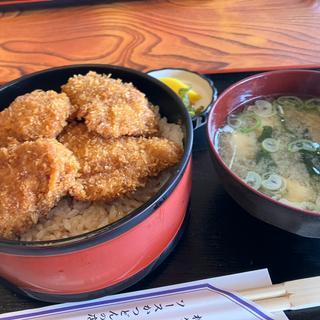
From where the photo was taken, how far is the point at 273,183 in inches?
48.4

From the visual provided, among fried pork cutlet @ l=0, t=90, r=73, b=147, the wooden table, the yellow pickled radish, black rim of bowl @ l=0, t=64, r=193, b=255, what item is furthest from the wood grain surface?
black rim of bowl @ l=0, t=64, r=193, b=255

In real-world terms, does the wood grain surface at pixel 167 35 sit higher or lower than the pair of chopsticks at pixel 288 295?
higher

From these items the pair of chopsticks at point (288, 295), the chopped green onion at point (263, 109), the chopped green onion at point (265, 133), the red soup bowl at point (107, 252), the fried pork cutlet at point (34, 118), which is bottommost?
the pair of chopsticks at point (288, 295)

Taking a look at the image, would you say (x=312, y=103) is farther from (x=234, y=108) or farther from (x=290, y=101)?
(x=234, y=108)

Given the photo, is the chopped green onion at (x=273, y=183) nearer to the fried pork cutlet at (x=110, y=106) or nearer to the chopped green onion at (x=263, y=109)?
the chopped green onion at (x=263, y=109)

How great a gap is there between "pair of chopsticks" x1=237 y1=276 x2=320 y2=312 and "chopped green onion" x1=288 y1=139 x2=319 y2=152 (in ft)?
1.37

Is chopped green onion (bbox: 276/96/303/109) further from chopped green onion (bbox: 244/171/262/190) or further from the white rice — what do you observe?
the white rice

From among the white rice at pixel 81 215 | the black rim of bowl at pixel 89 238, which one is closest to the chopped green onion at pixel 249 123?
the white rice at pixel 81 215

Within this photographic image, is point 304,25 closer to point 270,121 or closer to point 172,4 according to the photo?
point 172,4

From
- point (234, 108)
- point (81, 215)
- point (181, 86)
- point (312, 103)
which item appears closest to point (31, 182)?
point (81, 215)

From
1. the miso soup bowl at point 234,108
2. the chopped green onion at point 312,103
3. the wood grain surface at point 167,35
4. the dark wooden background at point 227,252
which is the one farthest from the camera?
the wood grain surface at point 167,35

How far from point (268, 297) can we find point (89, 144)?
657mm

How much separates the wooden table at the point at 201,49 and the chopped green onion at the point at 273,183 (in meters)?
0.14

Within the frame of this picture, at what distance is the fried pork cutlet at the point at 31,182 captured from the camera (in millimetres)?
1056
